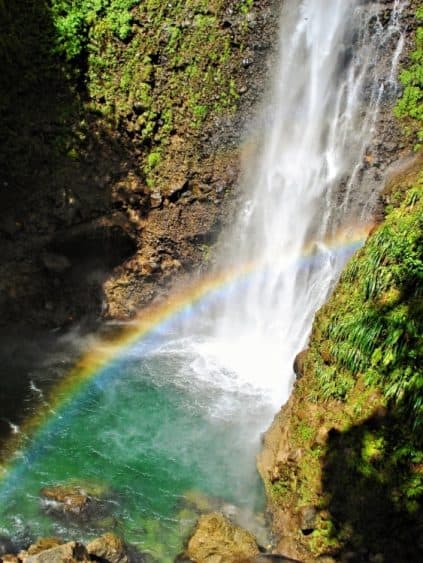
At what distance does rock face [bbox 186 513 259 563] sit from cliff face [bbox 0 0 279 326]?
9.57 metres

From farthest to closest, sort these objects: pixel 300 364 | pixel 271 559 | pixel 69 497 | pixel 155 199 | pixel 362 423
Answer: pixel 155 199 → pixel 300 364 → pixel 69 497 → pixel 362 423 → pixel 271 559

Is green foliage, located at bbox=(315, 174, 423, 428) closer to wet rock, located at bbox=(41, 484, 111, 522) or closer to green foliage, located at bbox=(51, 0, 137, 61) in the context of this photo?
wet rock, located at bbox=(41, 484, 111, 522)

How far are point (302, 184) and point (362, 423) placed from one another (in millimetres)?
9449

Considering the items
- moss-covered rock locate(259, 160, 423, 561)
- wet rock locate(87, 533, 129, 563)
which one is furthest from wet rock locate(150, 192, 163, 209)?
wet rock locate(87, 533, 129, 563)

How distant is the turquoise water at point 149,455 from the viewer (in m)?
10.4

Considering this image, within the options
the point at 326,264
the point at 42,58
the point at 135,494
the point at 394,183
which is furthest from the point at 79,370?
the point at 394,183

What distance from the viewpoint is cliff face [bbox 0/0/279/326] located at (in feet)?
Result: 52.8

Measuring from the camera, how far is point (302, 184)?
16.5 meters

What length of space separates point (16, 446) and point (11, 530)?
263cm

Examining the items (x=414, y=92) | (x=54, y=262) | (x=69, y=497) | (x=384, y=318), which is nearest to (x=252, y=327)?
(x=54, y=262)

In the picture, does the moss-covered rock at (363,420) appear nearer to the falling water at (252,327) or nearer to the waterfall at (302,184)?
the falling water at (252,327)

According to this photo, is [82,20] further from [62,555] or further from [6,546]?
[62,555]

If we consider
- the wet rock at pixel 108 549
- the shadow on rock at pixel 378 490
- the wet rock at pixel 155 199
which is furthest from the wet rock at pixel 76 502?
the wet rock at pixel 155 199

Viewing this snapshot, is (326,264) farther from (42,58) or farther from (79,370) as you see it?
(42,58)
